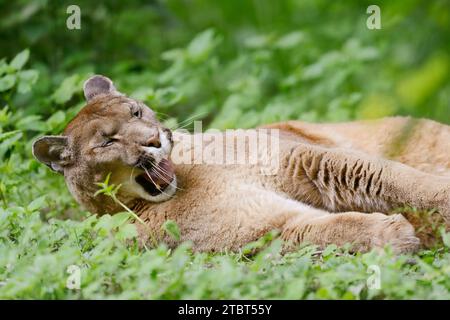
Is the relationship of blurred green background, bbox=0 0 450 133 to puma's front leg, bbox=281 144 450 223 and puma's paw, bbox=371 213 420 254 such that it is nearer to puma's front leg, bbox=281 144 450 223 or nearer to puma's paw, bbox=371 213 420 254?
puma's front leg, bbox=281 144 450 223

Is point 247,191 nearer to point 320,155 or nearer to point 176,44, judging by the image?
point 320,155

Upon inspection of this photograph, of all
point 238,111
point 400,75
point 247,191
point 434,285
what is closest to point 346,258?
point 434,285

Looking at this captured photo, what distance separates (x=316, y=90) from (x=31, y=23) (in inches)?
149

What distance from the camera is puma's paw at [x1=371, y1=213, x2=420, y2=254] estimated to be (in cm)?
502

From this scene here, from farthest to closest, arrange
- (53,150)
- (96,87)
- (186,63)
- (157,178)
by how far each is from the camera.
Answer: (186,63), (96,87), (53,150), (157,178)

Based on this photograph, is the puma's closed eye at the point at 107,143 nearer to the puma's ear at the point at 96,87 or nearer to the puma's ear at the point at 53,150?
the puma's ear at the point at 53,150

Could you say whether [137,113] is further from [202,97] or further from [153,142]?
[202,97]

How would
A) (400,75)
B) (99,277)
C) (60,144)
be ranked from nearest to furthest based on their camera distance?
1. (400,75)
2. (99,277)
3. (60,144)

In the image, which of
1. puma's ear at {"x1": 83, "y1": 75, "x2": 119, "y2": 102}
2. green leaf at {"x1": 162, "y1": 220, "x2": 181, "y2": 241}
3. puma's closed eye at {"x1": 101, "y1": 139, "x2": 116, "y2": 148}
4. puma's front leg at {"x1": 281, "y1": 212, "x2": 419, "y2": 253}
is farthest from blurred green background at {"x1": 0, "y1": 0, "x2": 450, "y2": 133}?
puma's front leg at {"x1": 281, "y1": 212, "x2": 419, "y2": 253}

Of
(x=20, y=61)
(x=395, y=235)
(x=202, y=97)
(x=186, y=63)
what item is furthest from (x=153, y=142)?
(x=202, y=97)

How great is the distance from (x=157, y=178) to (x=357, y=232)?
5.00ft

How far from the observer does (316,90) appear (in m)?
10.0

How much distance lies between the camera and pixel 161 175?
18.7ft

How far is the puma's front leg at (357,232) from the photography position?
16.6ft
